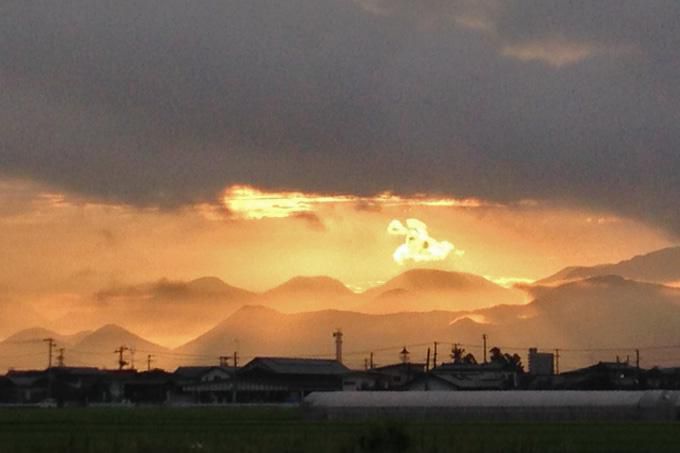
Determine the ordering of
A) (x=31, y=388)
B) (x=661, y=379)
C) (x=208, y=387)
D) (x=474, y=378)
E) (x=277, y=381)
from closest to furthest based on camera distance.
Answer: (x=474, y=378) → (x=277, y=381) → (x=208, y=387) → (x=661, y=379) → (x=31, y=388)

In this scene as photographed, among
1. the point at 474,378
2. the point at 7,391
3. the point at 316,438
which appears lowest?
the point at 316,438

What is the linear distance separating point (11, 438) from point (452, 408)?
129 ft

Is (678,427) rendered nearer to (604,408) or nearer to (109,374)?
(604,408)

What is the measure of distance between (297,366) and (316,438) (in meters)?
108

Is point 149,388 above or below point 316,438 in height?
above

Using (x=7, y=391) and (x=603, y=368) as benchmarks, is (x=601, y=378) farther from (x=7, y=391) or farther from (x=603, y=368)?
(x=7, y=391)

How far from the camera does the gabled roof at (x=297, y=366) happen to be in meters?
158

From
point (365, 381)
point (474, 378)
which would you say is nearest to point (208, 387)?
point (365, 381)

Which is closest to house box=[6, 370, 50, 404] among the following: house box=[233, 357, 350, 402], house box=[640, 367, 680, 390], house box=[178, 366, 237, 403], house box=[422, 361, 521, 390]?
house box=[178, 366, 237, 403]

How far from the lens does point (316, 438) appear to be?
5600cm

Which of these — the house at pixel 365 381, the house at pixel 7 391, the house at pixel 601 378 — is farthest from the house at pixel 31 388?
the house at pixel 601 378

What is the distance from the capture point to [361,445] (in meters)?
47.4

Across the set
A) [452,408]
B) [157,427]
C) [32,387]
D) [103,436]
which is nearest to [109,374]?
[32,387]

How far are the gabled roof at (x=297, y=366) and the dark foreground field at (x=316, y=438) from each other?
8204 cm
